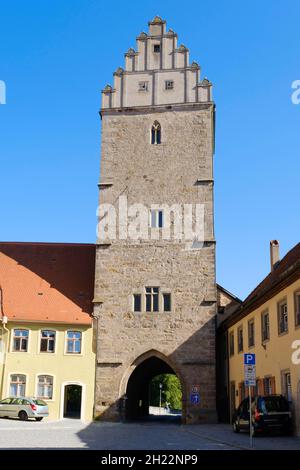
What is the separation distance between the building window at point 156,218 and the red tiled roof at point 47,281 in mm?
5058

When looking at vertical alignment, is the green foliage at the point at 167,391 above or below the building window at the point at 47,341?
below

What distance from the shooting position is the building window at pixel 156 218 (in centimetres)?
3266

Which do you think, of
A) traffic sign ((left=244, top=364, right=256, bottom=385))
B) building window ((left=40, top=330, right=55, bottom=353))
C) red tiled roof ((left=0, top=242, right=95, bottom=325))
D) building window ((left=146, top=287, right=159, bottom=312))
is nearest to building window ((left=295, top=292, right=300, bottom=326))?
traffic sign ((left=244, top=364, right=256, bottom=385))

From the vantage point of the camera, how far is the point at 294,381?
757 inches

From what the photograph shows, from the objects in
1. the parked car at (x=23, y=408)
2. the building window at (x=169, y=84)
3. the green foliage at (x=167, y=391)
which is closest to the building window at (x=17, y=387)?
the parked car at (x=23, y=408)

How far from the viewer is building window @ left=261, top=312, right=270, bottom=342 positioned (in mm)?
23039

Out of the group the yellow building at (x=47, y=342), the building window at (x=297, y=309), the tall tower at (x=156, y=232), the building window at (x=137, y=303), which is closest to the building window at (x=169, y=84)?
the tall tower at (x=156, y=232)

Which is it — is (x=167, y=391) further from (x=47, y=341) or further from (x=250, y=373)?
(x=250, y=373)

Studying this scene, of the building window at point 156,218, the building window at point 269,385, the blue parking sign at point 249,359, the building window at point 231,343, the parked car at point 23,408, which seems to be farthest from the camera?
the building window at point 156,218

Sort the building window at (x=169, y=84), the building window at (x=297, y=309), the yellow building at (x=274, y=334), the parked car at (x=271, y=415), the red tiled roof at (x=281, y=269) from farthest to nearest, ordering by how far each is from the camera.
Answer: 1. the building window at (x=169, y=84)
2. the red tiled roof at (x=281, y=269)
3. the yellow building at (x=274, y=334)
4. the building window at (x=297, y=309)
5. the parked car at (x=271, y=415)

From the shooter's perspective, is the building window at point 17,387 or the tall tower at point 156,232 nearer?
the building window at point 17,387

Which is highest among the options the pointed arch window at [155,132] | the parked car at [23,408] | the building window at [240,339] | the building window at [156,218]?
the pointed arch window at [155,132]

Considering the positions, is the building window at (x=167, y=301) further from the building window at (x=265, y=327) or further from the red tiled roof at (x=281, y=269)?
the building window at (x=265, y=327)

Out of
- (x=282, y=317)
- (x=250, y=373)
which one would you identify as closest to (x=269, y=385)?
(x=282, y=317)
